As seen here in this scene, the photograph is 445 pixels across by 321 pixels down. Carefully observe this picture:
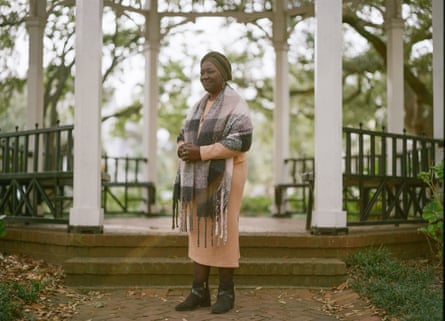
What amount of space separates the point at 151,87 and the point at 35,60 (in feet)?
7.65

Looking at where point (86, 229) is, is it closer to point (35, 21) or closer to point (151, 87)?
point (35, 21)

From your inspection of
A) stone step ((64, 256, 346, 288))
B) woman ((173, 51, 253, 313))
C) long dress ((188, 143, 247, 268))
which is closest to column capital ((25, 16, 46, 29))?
stone step ((64, 256, 346, 288))

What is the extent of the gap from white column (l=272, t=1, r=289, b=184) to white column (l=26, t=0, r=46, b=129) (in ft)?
13.4

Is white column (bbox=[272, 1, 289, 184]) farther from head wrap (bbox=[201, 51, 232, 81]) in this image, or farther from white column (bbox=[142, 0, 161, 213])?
head wrap (bbox=[201, 51, 232, 81])

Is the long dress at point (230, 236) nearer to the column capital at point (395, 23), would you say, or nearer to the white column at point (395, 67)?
the white column at point (395, 67)

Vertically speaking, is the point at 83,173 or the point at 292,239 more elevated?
the point at 83,173

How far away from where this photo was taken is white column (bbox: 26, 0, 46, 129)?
8383 millimetres

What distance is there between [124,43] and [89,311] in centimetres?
884

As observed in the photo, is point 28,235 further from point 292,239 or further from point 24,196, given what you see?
point 292,239

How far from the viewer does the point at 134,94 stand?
15234 millimetres

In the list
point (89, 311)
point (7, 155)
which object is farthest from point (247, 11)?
point (89, 311)

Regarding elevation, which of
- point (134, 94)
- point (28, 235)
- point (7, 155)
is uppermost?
point (134, 94)

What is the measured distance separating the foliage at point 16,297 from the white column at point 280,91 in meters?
5.79

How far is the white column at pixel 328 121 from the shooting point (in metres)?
5.81
